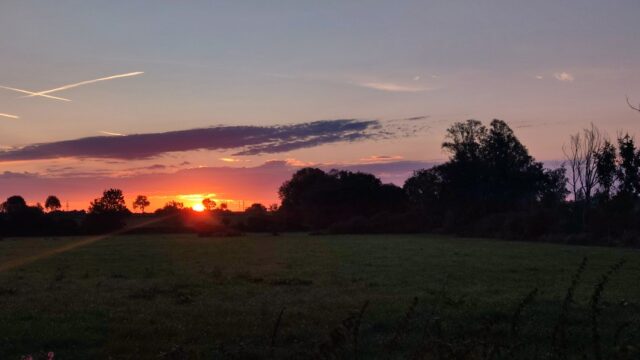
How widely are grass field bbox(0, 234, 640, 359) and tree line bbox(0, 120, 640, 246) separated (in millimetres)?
39277

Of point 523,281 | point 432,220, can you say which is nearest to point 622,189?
point 432,220

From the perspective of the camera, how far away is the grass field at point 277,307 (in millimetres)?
11203

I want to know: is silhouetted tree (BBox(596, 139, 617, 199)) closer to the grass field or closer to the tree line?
the tree line

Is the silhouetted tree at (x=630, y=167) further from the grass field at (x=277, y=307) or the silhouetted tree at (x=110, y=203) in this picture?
the silhouetted tree at (x=110, y=203)

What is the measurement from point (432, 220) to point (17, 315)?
8544 centimetres

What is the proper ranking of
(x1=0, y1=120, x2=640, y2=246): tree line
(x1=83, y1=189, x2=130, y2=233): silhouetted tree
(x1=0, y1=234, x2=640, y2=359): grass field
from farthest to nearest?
(x1=83, y1=189, x2=130, y2=233): silhouetted tree, (x1=0, y1=120, x2=640, y2=246): tree line, (x1=0, y1=234, x2=640, y2=359): grass field

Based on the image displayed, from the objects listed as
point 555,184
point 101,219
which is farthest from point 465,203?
point 101,219

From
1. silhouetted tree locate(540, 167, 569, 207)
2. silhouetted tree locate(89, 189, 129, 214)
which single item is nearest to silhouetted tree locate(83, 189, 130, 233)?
silhouetted tree locate(89, 189, 129, 214)

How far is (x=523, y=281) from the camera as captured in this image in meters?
22.7

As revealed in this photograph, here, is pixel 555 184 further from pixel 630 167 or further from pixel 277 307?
pixel 277 307

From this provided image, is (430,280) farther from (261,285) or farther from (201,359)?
(201,359)

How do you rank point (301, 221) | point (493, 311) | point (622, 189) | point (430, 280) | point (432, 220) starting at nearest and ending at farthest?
point (493, 311), point (430, 280), point (622, 189), point (432, 220), point (301, 221)

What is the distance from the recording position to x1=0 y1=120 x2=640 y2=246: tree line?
6906 cm

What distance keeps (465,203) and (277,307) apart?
262 feet
